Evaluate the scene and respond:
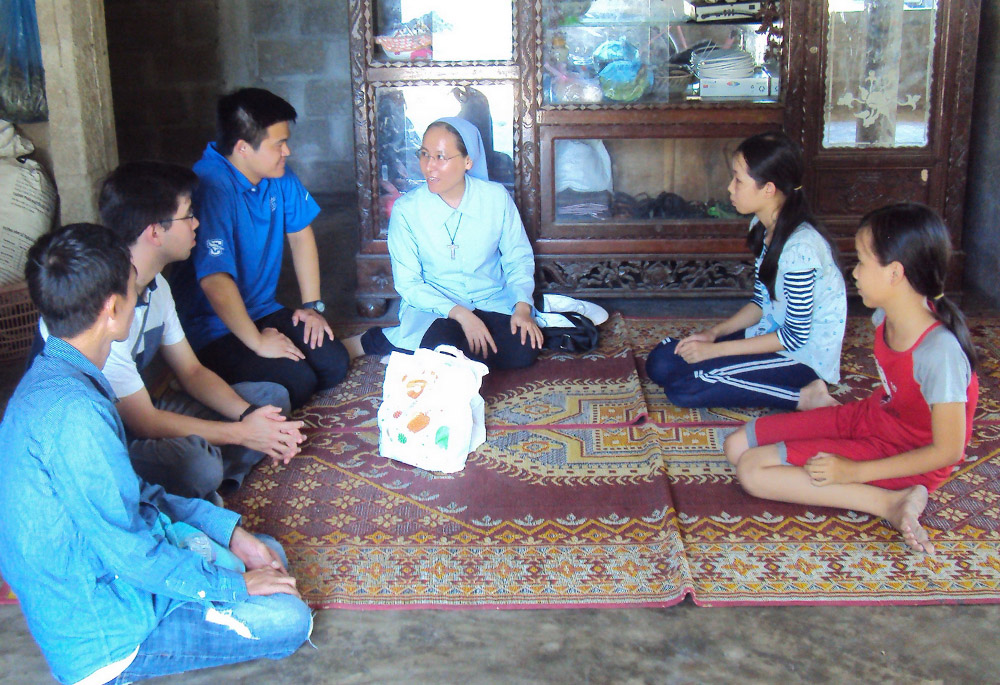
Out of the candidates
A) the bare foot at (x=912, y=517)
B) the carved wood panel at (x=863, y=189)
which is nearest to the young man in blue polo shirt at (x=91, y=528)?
the bare foot at (x=912, y=517)

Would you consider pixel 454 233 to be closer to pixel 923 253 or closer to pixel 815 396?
pixel 815 396

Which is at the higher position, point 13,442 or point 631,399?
point 13,442

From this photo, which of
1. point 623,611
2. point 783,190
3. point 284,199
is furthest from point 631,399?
point 284,199

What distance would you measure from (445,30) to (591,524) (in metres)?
2.68

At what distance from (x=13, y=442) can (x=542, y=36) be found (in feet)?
10.6

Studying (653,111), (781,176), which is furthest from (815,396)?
(653,111)

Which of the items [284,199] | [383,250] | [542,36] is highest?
[542,36]

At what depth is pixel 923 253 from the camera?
2316mm

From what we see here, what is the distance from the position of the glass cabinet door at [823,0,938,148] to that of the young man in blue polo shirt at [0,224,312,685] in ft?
11.8

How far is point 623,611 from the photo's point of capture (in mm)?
2176

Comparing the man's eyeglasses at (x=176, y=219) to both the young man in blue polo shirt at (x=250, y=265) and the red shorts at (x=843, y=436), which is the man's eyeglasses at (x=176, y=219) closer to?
the young man in blue polo shirt at (x=250, y=265)

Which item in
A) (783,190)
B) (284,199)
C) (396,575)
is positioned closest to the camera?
(396,575)

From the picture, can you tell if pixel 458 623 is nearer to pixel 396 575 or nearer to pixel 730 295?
pixel 396 575

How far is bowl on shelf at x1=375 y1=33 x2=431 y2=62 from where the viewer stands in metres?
4.34
